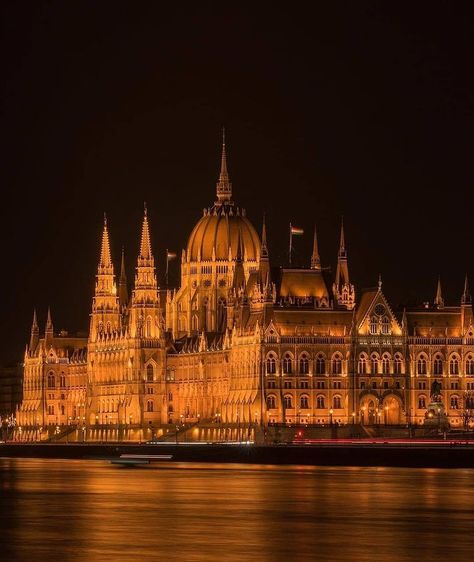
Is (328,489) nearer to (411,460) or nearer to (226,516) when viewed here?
(226,516)

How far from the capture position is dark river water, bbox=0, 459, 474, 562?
83.8 meters

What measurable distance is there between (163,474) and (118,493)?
29454 millimetres

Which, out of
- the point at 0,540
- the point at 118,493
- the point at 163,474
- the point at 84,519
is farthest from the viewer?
the point at 163,474

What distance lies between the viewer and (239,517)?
98.9 metres

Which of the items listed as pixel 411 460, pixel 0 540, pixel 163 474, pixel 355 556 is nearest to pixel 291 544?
pixel 355 556

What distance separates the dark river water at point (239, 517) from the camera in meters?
83.8

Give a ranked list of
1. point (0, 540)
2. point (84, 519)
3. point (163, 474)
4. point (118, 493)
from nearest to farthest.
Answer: point (0, 540) → point (84, 519) → point (118, 493) → point (163, 474)

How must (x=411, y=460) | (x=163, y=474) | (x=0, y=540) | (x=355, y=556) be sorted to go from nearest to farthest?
(x=355, y=556)
(x=0, y=540)
(x=163, y=474)
(x=411, y=460)

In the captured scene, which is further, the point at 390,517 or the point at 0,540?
the point at 390,517

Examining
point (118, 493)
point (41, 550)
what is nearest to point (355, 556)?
point (41, 550)

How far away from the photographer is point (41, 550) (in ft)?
277

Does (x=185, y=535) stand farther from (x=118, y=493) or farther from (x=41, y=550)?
(x=118, y=493)

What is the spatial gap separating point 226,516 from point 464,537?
47.0 ft

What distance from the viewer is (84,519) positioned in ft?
323
